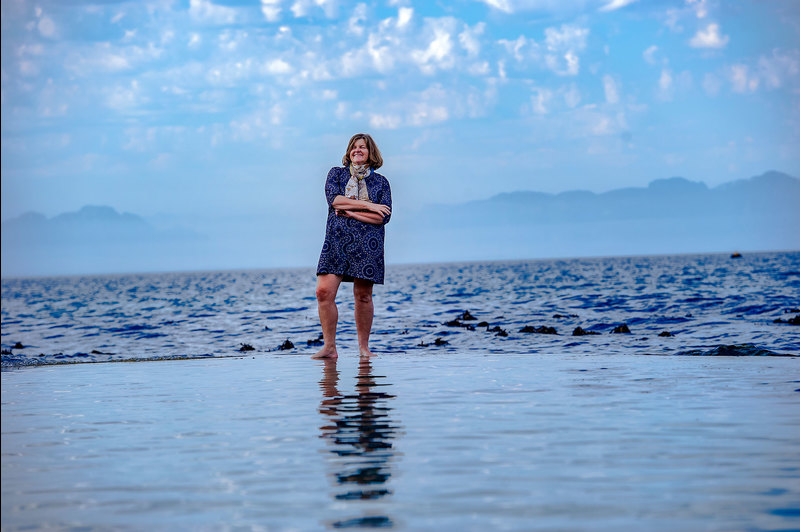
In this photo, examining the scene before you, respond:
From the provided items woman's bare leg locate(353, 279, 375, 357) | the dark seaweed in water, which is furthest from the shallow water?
woman's bare leg locate(353, 279, 375, 357)

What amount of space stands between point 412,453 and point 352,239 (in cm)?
641

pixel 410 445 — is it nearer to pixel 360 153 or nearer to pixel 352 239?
pixel 352 239

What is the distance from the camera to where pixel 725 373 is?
7918 millimetres

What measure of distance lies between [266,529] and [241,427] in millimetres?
2284

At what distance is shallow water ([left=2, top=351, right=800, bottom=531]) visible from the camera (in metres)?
3.24

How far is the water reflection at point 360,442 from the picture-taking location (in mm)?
3518

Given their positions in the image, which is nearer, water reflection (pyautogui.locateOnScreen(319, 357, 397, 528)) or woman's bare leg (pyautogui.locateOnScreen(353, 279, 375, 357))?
water reflection (pyautogui.locateOnScreen(319, 357, 397, 528))

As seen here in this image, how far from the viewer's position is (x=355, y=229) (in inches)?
419

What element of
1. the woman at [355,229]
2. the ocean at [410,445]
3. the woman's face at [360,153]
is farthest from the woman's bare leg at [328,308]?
the woman's face at [360,153]

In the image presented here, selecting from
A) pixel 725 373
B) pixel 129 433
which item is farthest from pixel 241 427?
pixel 725 373

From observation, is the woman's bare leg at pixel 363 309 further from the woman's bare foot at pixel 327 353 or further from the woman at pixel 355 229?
the woman's bare foot at pixel 327 353

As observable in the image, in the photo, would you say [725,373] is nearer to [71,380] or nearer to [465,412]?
[465,412]

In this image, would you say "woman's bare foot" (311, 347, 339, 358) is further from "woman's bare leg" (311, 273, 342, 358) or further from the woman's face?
the woman's face

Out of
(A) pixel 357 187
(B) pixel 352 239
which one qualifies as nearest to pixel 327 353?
(B) pixel 352 239
